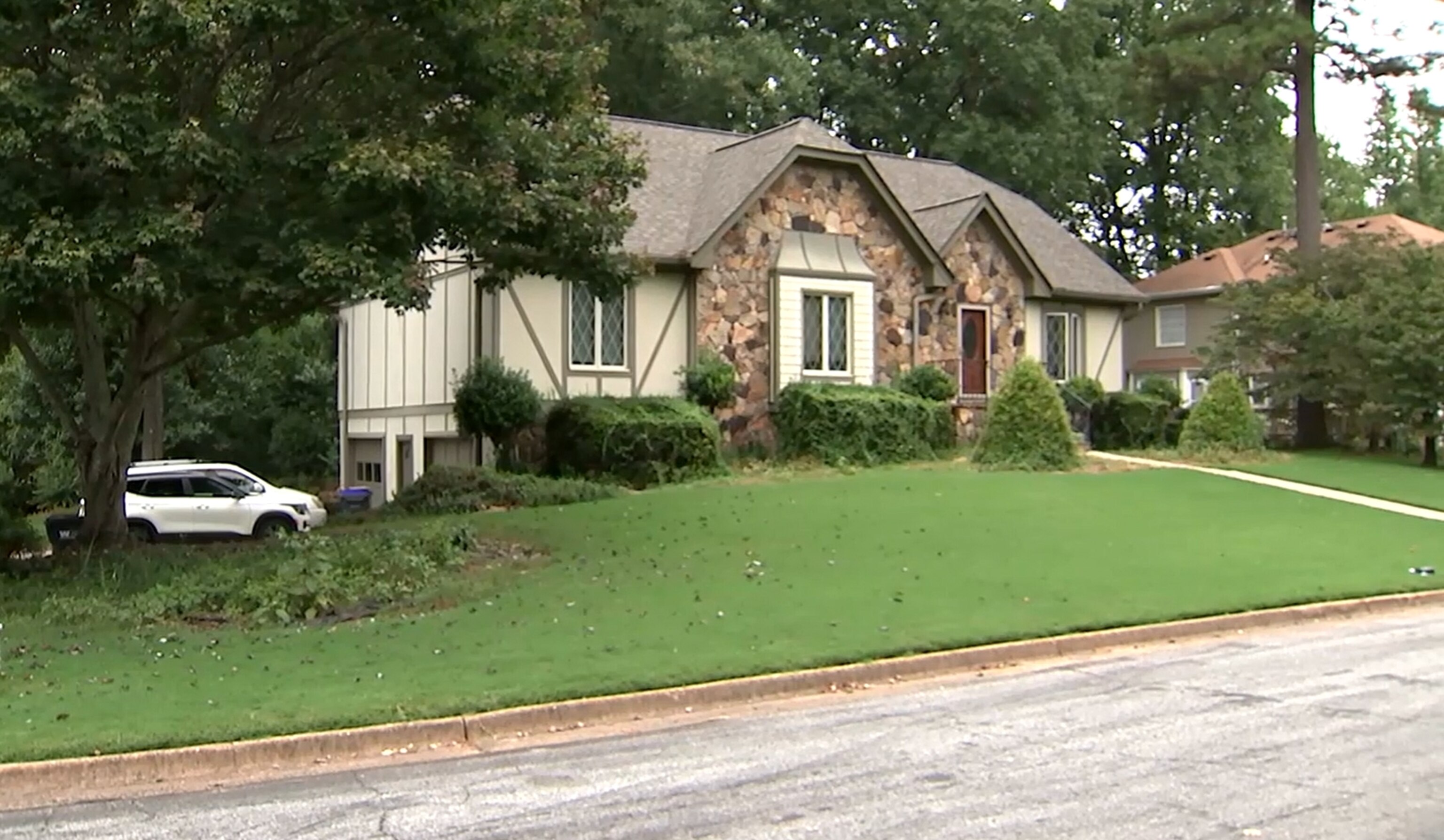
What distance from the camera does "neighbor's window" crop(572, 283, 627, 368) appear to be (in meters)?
25.7

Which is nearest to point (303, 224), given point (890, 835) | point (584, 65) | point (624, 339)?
point (584, 65)

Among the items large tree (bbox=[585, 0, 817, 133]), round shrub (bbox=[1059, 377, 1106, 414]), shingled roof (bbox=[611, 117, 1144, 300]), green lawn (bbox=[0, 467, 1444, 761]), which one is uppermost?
large tree (bbox=[585, 0, 817, 133])

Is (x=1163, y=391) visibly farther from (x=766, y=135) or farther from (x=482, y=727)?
(x=482, y=727)

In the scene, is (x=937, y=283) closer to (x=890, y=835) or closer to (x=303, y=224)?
(x=303, y=224)

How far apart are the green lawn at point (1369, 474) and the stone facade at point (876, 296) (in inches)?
257

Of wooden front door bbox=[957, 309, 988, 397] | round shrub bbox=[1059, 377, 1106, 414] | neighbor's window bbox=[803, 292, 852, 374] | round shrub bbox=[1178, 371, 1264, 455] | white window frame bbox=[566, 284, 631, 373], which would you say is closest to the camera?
white window frame bbox=[566, 284, 631, 373]

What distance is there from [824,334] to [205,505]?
12140mm

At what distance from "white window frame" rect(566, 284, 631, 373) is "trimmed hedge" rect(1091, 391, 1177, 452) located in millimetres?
11858

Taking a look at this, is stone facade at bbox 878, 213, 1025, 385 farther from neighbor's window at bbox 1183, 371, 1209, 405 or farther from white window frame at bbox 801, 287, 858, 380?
neighbor's window at bbox 1183, 371, 1209, 405

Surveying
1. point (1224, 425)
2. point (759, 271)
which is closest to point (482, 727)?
point (759, 271)

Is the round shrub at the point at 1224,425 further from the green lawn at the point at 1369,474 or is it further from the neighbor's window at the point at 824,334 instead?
the neighbor's window at the point at 824,334

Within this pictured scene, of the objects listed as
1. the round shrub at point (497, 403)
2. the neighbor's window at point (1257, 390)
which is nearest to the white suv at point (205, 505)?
the round shrub at point (497, 403)

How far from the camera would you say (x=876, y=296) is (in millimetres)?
28812

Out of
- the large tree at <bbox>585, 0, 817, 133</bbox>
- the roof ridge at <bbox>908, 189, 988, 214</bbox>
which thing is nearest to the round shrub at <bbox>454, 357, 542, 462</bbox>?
the roof ridge at <bbox>908, 189, 988, 214</bbox>
